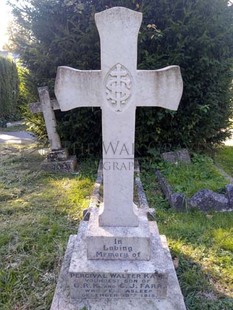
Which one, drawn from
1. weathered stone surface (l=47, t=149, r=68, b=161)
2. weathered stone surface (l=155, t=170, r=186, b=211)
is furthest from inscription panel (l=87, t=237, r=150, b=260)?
weathered stone surface (l=47, t=149, r=68, b=161)

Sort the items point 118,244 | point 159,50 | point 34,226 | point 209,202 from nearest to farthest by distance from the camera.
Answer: point 118,244, point 34,226, point 209,202, point 159,50

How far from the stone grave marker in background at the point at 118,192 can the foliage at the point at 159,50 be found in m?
2.83

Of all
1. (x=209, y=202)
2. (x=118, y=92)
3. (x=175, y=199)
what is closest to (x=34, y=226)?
(x=175, y=199)

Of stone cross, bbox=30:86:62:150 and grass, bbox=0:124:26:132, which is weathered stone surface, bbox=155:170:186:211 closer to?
stone cross, bbox=30:86:62:150

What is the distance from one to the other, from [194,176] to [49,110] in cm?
270

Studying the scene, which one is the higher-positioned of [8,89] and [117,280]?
[8,89]

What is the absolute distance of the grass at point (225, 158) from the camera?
571 cm

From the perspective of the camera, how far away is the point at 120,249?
2.17 m

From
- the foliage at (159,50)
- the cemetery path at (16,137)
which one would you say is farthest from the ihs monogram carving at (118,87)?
the cemetery path at (16,137)

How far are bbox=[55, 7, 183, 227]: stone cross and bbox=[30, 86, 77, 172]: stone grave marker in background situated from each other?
124 inches

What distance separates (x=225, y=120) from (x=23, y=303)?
16.7ft

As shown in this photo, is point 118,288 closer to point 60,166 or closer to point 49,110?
point 60,166

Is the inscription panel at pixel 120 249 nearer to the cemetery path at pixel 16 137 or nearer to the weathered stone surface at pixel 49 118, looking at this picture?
the weathered stone surface at pixel 49 118

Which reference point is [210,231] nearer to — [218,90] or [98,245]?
[98,245]
